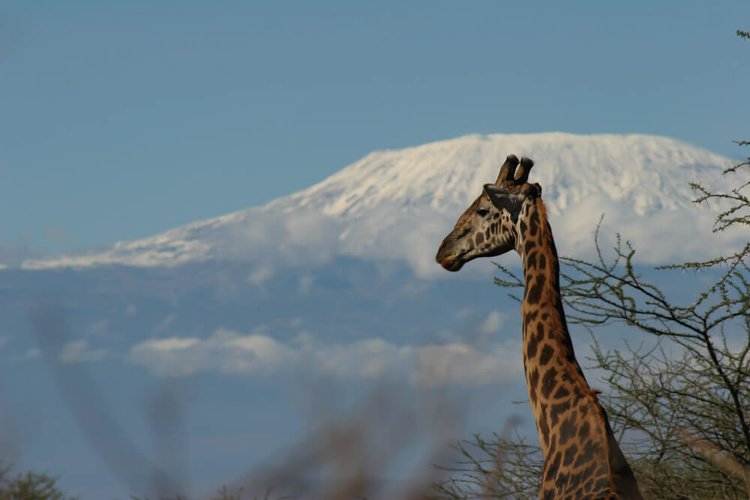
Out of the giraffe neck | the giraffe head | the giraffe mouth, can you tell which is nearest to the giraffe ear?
the giraffe head

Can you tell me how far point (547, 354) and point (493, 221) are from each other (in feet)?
5.16

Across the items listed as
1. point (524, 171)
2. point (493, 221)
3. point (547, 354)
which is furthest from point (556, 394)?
point (524, 171)

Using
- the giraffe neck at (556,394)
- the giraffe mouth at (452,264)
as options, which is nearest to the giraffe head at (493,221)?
the giraffe mouth at (452,264)

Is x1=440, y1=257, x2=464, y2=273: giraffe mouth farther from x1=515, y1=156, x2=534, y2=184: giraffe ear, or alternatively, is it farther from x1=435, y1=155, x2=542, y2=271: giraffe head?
x1=515, y1=156, x2=534, y2=184: giraffe ear

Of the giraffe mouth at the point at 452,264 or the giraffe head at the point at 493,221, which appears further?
the giraffe mouth at the point at 452,264

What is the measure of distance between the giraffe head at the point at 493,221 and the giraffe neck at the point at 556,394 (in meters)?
0.19

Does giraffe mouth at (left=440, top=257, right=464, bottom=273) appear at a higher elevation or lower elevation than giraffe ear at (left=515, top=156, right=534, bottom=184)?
lower

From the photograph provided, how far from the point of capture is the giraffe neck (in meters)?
5.00

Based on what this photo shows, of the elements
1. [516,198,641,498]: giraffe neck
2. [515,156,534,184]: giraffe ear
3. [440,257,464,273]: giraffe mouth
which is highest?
[515,156,534,184]: giraffe ear

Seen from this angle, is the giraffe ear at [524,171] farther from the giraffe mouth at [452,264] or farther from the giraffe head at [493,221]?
the giraffe mouth at [452,264]

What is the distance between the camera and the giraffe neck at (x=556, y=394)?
5.00 metres

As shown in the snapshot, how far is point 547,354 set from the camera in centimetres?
589

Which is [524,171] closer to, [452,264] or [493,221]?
[493,221]

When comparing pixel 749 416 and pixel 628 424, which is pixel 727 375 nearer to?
pixel 749 416
